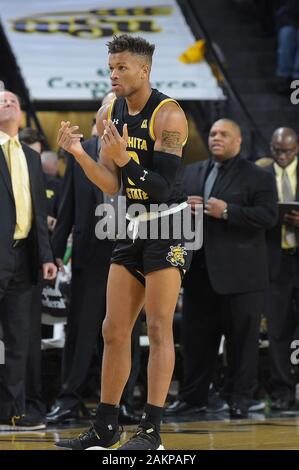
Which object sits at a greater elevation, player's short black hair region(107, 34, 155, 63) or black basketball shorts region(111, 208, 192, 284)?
player's short black hair region(107, 34, 155, 63)

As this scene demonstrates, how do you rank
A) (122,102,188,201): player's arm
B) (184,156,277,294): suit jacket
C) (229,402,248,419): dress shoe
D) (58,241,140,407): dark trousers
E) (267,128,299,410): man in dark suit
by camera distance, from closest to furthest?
(122,102,188,201): player's arm < (58,241,140,407): dark trousers < (229,402,248,419): dress shoe < (184,156,277,294): suit jacket < (267,128,299,410): man in dark suit

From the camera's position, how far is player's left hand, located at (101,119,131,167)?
5.11 meters

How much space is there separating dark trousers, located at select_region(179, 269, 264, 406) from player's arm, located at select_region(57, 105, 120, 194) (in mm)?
2538

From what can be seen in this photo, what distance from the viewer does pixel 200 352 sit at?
311 inches

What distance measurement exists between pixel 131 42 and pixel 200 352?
315 cm

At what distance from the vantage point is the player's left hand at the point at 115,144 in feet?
16.8

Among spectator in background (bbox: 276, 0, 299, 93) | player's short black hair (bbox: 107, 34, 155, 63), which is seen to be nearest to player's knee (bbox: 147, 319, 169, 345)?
player's short black hair (bbox: 107, 34, 155, 63)

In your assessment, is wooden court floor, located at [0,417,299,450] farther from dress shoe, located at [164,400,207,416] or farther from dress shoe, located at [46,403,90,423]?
dress shoe, located at [164,400,207,416]

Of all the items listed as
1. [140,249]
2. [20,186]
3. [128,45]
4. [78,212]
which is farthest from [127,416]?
[128,45]

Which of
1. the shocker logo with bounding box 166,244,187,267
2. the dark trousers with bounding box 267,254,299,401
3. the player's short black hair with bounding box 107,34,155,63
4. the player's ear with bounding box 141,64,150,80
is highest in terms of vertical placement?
the player's short black hair with bounding box 107,34,155,63

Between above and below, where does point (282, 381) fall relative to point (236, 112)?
below

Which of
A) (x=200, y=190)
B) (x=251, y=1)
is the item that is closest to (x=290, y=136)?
(x=200, y=190)

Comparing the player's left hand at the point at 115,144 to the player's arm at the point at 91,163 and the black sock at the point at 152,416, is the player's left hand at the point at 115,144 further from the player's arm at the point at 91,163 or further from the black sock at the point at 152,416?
the black sock at the point at 152,416
